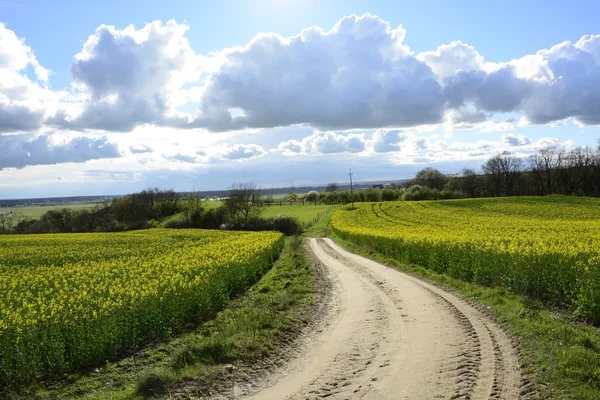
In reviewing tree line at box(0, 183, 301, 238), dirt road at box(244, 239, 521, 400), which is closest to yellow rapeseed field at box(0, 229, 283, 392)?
dirt road at box(244, 239, 521, 400)

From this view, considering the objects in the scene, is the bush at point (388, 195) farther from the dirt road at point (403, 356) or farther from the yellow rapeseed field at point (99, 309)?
the dirt road at point (403, 356)

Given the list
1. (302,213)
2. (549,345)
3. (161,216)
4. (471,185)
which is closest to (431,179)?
(471,185)

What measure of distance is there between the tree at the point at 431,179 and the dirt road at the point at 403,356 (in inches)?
4901

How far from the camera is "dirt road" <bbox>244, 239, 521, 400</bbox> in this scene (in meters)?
7.97

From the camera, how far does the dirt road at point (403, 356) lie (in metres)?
7.97

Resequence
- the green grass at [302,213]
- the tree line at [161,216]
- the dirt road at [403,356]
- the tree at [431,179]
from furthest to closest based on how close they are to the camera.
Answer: the tree at [431,179], the green grass at [302,213], the tree line at [161,216], the dirt road at [403,356]

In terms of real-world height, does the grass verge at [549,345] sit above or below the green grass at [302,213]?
above

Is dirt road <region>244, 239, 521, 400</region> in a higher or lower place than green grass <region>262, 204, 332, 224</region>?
higher

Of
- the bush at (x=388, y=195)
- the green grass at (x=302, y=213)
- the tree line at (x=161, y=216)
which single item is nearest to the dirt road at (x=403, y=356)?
the tree line at (x=161, y=216)

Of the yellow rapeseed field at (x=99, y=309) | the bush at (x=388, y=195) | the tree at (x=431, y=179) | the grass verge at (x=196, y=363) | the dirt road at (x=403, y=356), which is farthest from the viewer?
the tree at (x=431, y=179)

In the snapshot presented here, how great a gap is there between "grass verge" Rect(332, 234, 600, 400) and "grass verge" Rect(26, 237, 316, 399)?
17.7 feet

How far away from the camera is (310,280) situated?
22.1 metres

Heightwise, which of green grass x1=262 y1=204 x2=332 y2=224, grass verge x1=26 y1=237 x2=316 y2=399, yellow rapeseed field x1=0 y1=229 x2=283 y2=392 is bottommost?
green grass x1=262 y1=204 x2=332 y2=224

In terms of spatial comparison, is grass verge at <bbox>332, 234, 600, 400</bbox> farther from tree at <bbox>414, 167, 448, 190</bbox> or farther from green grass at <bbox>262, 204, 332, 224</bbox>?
tree at <bbox>414, 167, 448, 190</bbox>
